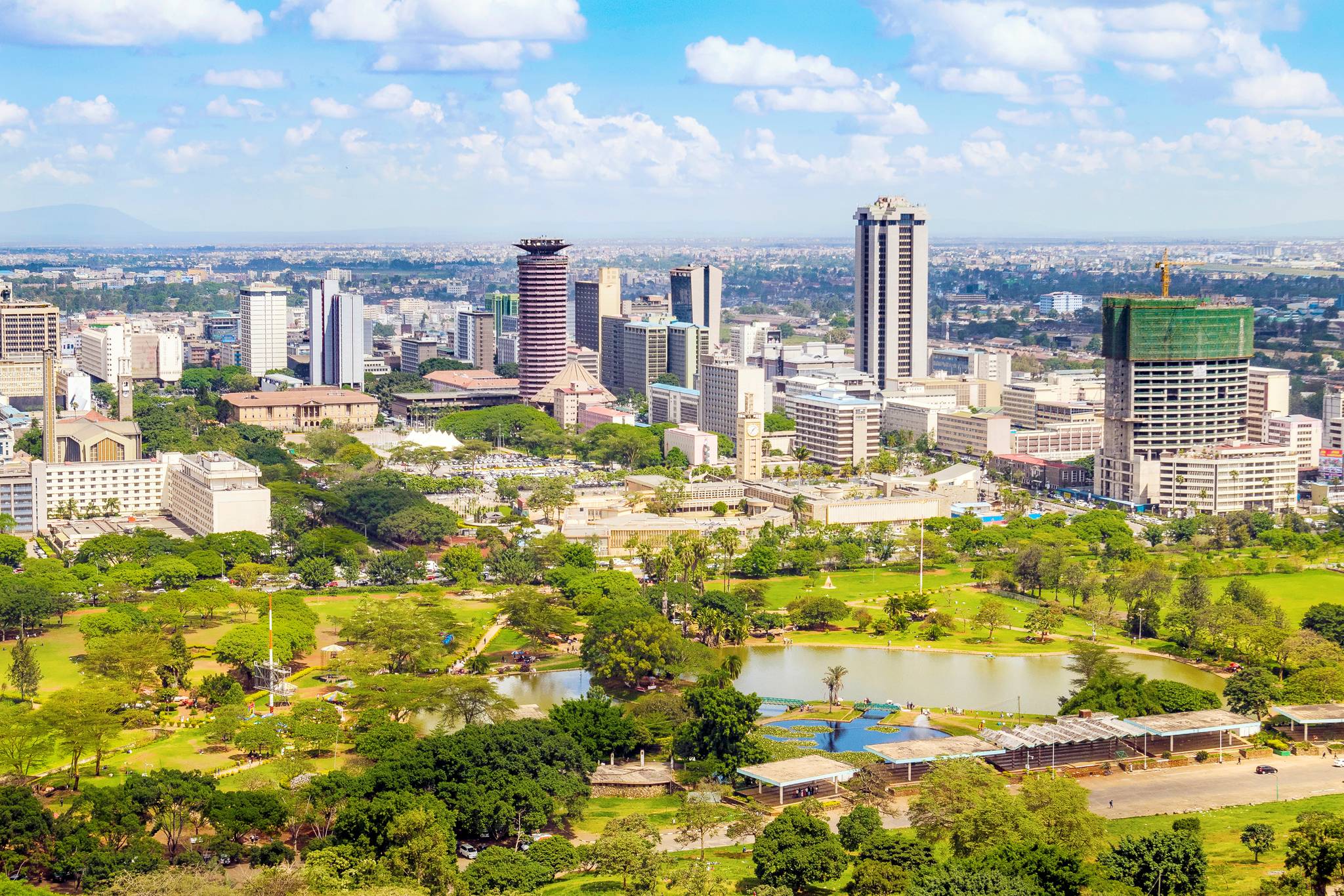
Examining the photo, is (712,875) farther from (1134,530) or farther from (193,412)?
(193,412)

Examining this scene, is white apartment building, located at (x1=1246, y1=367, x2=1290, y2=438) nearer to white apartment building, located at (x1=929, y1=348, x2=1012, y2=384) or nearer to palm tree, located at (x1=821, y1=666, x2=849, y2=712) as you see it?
white apartment building, located at (x1=929, y1=348, x2=1012, y2=384)

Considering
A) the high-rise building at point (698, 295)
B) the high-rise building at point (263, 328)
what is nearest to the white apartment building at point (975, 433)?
the high-rise building at point (698, 295)

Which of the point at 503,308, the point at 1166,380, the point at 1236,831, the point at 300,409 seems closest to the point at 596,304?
the point at 503,308

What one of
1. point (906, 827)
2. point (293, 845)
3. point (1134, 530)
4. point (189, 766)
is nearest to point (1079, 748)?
point (906, 827)

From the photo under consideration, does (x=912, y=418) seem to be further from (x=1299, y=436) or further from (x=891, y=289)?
(x=1299, y=436)

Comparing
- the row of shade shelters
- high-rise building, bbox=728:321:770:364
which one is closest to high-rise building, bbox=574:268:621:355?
high-rise building, bbox=728:321:770:364
